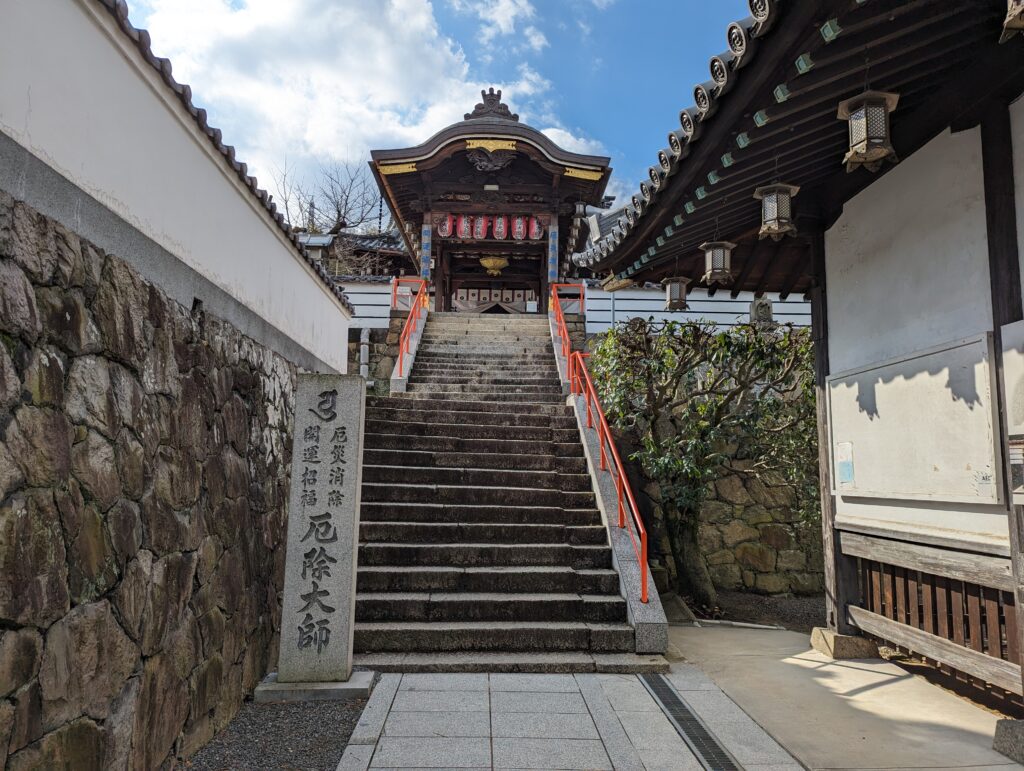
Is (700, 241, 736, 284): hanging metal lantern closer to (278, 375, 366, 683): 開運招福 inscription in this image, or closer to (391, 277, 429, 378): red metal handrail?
(278, 375, 366, 683): 開運招福 inscription

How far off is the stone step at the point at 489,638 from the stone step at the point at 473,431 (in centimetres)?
373

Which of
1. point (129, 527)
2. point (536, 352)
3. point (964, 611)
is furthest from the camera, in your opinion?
point (536, 352)

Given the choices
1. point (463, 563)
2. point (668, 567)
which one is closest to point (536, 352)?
point (668, 567)

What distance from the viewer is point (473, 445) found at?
930 cm

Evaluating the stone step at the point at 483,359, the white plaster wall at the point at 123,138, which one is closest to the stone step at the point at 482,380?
the stone step at the point at 483,359

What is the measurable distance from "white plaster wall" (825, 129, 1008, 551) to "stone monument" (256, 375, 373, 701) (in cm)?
423

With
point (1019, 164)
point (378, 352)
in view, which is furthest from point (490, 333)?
point (1019, 164)

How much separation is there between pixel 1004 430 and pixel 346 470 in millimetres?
4493

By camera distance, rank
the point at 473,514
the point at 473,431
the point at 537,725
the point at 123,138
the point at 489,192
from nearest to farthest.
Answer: the point at 123,138
the point at 537,725
the point at 473,514
the point at 473,431
the point at 489,192

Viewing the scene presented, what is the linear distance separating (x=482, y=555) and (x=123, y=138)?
503cm

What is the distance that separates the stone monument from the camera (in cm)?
522

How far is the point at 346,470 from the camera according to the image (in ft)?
17.9

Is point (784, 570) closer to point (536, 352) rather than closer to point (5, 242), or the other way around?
point (536, 352)

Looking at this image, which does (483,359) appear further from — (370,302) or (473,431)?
(370,302)
